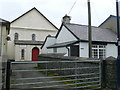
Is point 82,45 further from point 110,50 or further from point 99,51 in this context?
point 110,50

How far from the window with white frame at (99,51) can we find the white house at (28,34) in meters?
12.8

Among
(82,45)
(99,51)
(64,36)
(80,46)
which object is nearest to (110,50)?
(99,51)

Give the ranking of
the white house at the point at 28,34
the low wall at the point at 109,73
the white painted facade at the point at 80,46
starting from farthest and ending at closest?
the white house at the point at 28,34 → the white painted facade at the point at 80,46 → the low wall at the point at 109,73

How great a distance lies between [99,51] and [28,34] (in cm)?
1696

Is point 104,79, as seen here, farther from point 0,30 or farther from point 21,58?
point 21,58

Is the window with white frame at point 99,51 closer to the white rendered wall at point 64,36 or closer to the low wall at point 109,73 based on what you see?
the white rendered wall at point 64,36

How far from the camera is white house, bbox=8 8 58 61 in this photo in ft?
85.9

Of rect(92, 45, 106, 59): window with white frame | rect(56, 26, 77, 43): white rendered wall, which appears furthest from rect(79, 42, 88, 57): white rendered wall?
rect(56, 26, 77, 43): white rendered wall

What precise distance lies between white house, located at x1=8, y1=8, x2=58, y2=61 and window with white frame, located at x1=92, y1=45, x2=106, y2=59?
12838 mm

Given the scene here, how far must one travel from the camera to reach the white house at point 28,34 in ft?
85.9

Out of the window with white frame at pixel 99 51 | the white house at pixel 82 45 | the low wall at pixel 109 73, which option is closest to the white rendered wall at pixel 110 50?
the white house at pixel 82 45

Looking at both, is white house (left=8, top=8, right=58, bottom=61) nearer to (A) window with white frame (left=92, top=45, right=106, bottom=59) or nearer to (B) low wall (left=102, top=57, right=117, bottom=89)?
(A) window with white frame (left=92, top=45, right=106, bottom=59)

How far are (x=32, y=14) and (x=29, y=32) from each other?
12.6 ft

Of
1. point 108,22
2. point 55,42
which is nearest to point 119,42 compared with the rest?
point 55,42
